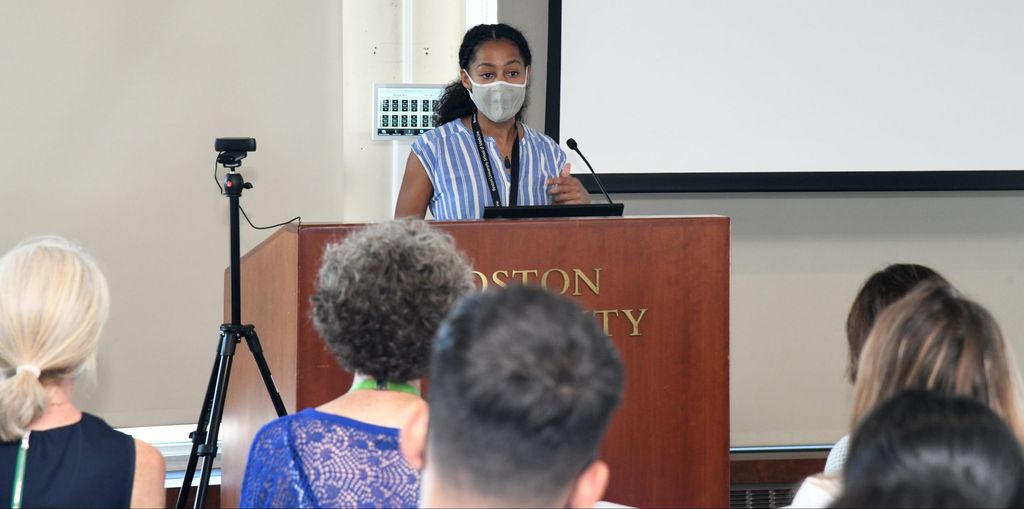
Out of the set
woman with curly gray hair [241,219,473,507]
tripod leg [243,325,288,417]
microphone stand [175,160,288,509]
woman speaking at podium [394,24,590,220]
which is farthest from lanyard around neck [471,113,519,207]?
woman with curly gray hair [241,219,473,507]

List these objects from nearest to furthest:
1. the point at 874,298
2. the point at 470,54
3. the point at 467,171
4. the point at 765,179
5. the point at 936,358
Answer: the point at 936,358 → the point at 874,298 → the point at 467,171 → the point at 470,54 → the point at 765,179

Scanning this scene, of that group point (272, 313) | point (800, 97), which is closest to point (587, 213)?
point (272, 313)

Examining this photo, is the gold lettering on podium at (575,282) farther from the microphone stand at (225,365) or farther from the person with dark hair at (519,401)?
the person with dark hair at (519,401)

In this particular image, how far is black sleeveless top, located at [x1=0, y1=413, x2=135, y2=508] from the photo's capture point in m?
1.53

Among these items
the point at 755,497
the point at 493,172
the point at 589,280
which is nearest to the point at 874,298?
the point at 589,280

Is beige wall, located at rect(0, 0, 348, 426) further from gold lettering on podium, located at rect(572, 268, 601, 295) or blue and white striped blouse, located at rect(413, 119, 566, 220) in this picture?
gold lettering on podium, located at rect(572, 268, 601, 295)

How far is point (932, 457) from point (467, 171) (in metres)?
2.17

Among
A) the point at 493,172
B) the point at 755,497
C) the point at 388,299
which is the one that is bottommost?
the point at 755,497

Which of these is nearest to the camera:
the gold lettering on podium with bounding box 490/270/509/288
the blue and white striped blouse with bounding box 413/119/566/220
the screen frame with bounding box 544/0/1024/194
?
the gold lettering on podium with bounding box 490/270/509/288

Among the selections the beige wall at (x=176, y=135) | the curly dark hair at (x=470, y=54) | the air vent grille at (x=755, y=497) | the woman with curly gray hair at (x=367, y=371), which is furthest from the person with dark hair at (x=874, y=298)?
the beige wall at (x=176, y=135)

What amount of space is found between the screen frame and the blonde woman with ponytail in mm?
2408

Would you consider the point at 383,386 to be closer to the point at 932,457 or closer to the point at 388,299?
the point at 388,299

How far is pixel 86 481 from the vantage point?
1.55 metres

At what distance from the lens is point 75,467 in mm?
1554
